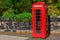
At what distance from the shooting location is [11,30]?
15.6 metres

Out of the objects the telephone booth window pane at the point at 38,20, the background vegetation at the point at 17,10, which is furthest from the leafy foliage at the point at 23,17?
the telephone booth window pane at the point at 38,20

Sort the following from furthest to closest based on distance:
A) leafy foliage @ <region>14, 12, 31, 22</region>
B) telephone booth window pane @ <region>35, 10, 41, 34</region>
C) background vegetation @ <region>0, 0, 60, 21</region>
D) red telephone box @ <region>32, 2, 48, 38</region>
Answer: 1. background vegetation @ <region>0, 0, 60, 21</region>
2. leafy foliage @ <region>14, 12, 31, 22</region>
3. telephone booth window pane @ <region>35, 10, 41, 34</region>
4. red telephone box @ <region>32, 2, 48, 38</region>

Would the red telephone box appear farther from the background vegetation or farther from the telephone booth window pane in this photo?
the background vegetation

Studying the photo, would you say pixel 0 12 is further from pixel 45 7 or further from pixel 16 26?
pixel 45 7

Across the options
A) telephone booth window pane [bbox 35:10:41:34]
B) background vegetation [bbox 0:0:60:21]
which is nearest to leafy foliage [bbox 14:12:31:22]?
background vegetation [bbox 0:0:60:21]

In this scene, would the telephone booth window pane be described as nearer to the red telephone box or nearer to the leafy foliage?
the red telephone box

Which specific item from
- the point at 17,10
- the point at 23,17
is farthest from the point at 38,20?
the point at 17,10

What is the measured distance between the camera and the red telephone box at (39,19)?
520 inches

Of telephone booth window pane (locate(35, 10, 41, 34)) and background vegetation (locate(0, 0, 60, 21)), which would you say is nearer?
telephone booth window pane (locate(35, 10, 41, 34))

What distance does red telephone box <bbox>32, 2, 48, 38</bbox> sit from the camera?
43.3ft

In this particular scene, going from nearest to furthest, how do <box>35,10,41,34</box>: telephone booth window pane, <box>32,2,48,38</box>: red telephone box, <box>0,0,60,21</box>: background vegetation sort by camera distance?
<box>32,2,48,38</box>: red telephone box
<box>35,10,41,34</box>: telephone booth window pane
<box>0,0,60,21</box>: background vegetation

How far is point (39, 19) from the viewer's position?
13.5 m

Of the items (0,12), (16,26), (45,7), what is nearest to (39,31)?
(45,7)

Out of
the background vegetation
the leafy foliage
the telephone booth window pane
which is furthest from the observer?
the background vegetation
